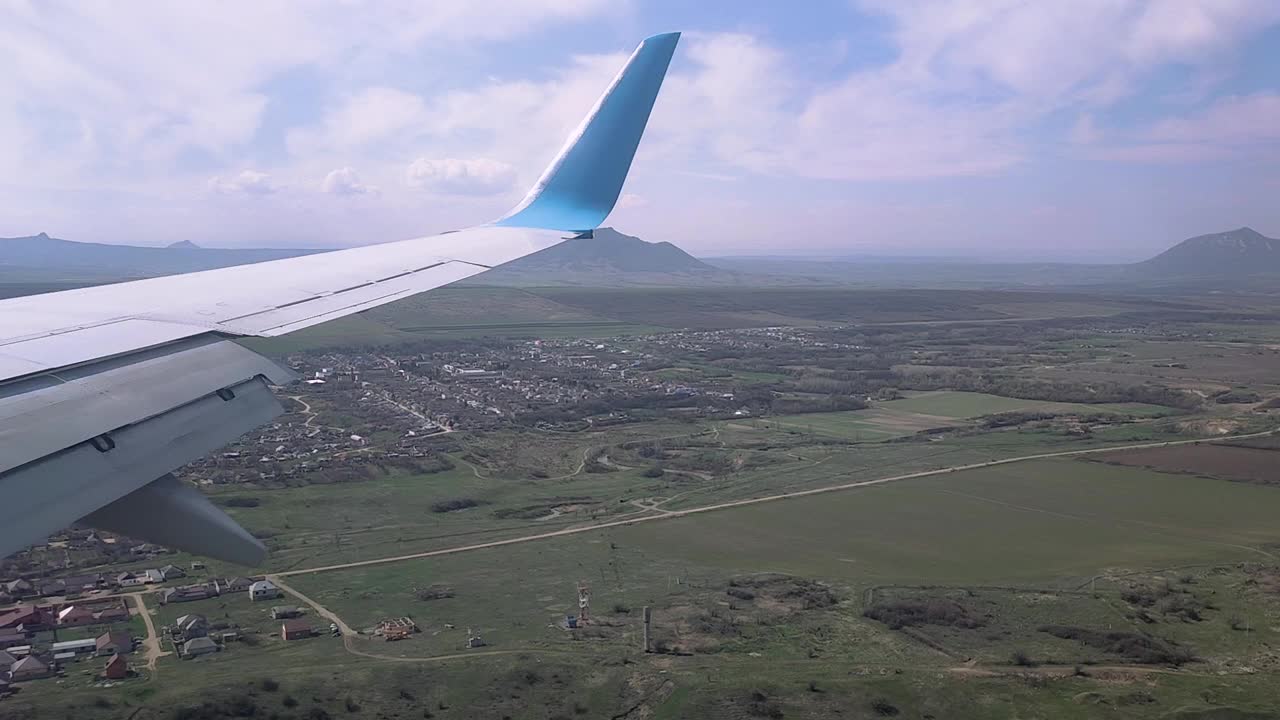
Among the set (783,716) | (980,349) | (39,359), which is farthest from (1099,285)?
(39,359)

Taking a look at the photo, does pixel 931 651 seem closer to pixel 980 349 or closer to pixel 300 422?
pixel 300 422

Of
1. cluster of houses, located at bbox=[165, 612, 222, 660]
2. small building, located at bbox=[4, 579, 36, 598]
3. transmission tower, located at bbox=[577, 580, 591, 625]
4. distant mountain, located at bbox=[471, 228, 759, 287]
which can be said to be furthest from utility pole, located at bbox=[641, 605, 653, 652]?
distant mountain, located at bbox=[471, 228, 759, 287]

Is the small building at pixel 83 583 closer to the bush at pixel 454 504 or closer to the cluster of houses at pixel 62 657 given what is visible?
the cluster of houses at pixel 62 657

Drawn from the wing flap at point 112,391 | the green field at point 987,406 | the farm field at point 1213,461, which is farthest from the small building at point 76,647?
the green field at point 987,406

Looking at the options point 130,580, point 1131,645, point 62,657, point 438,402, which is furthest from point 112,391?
point 438,402

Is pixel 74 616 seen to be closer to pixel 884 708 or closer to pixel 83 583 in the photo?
pixel 83 583

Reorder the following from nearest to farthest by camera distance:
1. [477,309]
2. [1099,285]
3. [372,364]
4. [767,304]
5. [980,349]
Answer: [372,364] < [980,349] < [477,309] < [767,304] < [1099,285]
